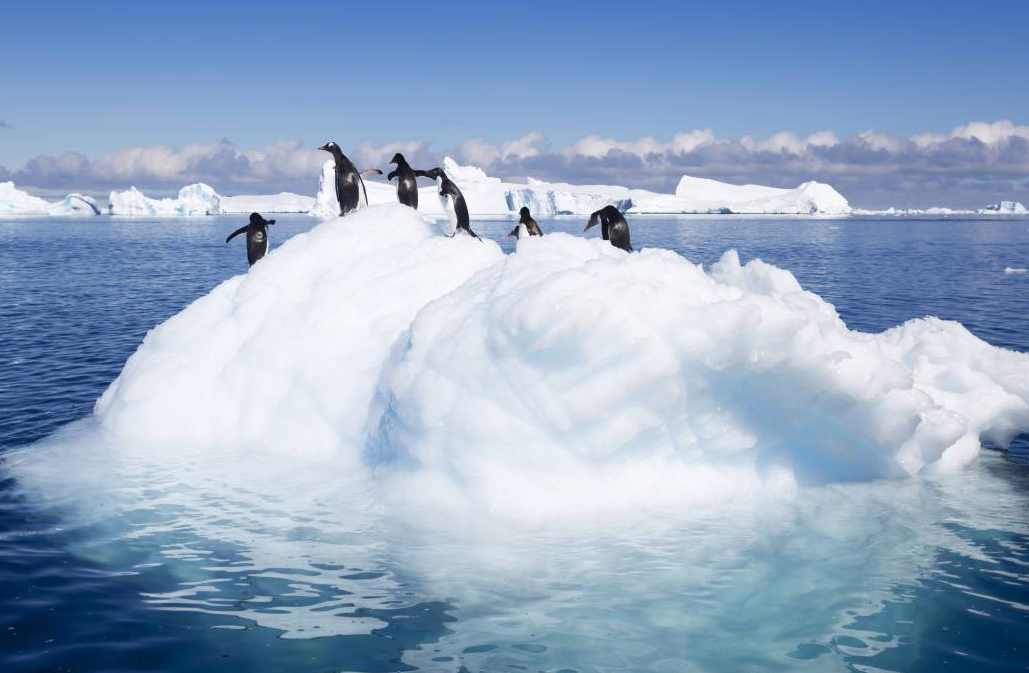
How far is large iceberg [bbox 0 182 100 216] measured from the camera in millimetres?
139500

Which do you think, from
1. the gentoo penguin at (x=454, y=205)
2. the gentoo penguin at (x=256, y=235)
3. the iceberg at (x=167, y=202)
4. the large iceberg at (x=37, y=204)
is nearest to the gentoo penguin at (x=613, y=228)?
the gentoo penguin at (x=454, y=205)

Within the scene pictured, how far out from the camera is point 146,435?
9.23 meters

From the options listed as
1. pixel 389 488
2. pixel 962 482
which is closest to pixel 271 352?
A: pixel 389 488

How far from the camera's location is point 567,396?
23.6 ft

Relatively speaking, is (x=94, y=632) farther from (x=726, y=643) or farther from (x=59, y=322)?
(x=59, y=322)

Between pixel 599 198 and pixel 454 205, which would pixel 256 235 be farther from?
pixel 599 198

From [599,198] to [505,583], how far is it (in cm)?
15066

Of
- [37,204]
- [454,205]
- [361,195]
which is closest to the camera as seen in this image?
[454,205]

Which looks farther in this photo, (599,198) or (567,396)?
(599,198)

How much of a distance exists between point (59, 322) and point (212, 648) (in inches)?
715

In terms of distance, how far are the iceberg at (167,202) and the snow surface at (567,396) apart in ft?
463

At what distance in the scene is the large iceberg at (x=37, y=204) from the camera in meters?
140

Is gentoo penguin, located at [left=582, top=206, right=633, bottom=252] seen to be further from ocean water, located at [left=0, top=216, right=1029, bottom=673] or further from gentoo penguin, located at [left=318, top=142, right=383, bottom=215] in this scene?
ocean water, located at [left=0, top=216, right=1029, bottom=673]

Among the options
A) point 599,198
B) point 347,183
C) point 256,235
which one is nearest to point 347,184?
point 347,183
